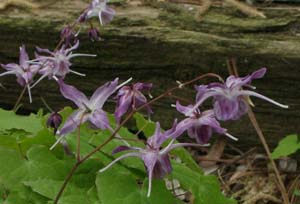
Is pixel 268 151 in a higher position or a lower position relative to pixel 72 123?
lower

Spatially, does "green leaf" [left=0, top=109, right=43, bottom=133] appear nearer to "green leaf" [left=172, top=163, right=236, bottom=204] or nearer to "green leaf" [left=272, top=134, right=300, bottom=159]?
"green leaf" [left=172, top=163, right=236, bottom=204]

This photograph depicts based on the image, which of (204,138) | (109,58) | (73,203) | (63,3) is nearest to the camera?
(204,138)

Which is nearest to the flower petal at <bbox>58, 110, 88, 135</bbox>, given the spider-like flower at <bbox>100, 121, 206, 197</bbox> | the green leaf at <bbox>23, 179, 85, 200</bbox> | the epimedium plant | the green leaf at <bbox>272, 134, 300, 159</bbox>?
the epimedium plant

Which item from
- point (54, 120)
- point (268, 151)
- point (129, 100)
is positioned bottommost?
point (268, 151)

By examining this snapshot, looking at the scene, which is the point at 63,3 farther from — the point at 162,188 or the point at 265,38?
the point at 162,188

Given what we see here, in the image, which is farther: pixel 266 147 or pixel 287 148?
pixel 266 147

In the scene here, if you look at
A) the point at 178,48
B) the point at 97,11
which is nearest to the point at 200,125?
the point at 97,11

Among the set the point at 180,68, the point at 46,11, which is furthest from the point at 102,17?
the point at 46,11

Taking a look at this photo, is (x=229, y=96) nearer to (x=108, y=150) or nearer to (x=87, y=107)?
(x=87, y=107)
